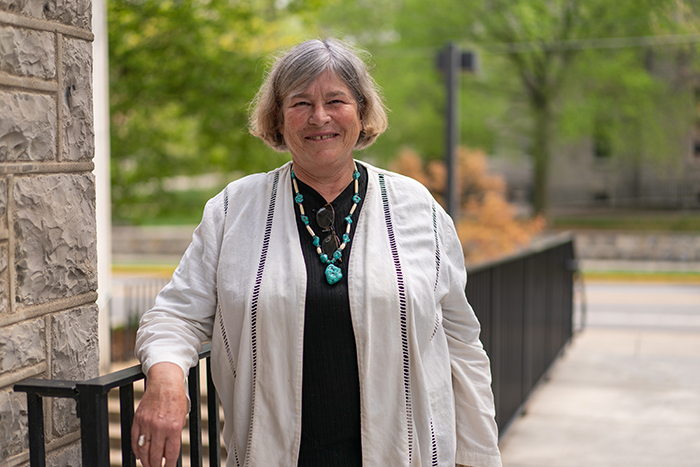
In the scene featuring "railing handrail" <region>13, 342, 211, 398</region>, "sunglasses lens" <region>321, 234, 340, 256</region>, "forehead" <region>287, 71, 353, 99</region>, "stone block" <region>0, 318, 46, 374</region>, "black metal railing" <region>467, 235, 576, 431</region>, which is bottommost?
"black metal railing" <region>467, 235, 576, 431</region>

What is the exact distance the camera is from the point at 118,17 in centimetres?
919

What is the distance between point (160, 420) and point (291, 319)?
1.30ft

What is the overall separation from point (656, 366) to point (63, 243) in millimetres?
6810

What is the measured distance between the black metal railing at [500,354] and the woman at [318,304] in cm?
17

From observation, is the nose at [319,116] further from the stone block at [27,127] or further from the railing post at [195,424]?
the railing post at [195,424]

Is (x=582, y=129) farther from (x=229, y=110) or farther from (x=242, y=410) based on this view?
(x=242, y=410)

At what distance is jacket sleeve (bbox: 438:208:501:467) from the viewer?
2145mm

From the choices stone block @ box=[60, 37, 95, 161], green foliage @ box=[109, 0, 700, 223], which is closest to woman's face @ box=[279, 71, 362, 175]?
stone block @ box=[60, 37, 95, 161]

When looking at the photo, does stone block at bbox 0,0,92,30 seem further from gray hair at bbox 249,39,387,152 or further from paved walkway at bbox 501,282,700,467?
paved walkway at bbox 501,282,700,467

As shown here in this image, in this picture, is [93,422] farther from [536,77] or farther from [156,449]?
[536,77]

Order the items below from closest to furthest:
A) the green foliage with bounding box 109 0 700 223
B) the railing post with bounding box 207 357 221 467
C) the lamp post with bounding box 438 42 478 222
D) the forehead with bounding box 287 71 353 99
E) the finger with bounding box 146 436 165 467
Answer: the finger with bounding box 146 436 165 467, the forehead with bounding box 287 71 353 99, the railing post with bounding box 207 357 221 467, the lamp post with bounding box 438 42 478 222, the green foliage with bounding box 109 0 700 223

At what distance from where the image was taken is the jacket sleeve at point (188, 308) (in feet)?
6.08

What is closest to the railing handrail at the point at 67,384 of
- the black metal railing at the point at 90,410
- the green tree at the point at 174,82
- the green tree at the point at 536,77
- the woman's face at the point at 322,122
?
the black metal railing at the point at 90,410

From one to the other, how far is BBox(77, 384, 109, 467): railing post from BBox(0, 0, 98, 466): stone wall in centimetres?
24
